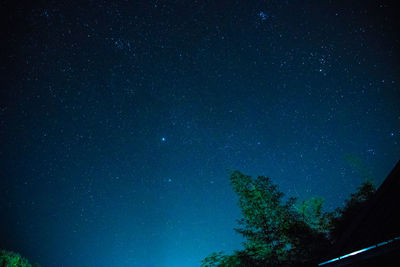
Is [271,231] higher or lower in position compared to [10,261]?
lower

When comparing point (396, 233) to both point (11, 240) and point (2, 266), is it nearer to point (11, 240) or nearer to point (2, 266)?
point (2, 266)

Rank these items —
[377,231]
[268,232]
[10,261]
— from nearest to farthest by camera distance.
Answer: [377,231] < [268,232] < [10,261]

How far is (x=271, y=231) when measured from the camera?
1237 centimetres

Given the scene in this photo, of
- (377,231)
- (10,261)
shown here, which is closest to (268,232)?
(377,231)

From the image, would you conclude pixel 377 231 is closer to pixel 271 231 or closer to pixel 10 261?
pixel 271 231

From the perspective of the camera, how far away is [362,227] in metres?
3.74

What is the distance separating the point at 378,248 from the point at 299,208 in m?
16.1

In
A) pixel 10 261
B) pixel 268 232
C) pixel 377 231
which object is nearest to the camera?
pixel 377 231

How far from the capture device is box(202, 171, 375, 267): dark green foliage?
11.5m

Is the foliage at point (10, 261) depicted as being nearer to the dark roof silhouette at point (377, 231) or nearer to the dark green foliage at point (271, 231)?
the dark green foliage at point (271, 231)

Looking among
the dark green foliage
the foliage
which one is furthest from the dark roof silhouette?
the foliage

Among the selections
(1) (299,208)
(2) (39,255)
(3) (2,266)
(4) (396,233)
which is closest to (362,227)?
(4) (396,233)

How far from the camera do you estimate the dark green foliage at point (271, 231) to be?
11.5m

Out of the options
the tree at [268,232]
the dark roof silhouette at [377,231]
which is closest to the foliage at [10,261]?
the tree at [268,232]
